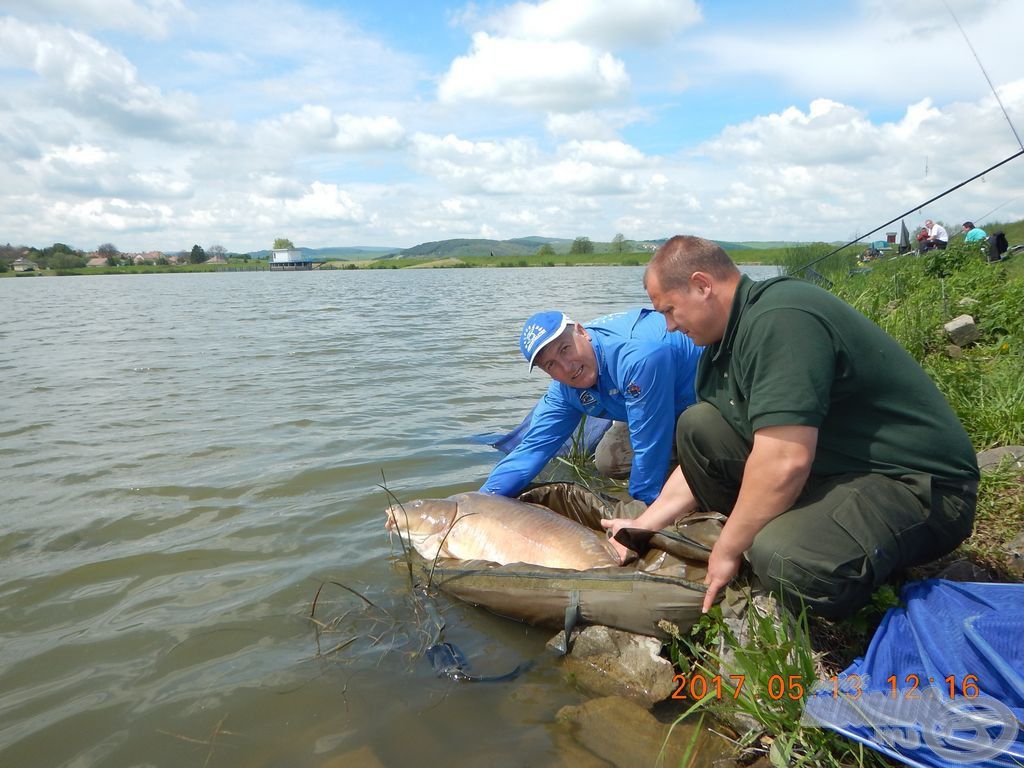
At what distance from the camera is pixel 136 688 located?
10.8 ft

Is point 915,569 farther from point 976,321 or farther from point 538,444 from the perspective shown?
point 976,321

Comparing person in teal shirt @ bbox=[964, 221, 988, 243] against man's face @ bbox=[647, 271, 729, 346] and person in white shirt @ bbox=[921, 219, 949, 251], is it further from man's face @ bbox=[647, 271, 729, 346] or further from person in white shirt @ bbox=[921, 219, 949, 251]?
man's face @ bbox=[647, 271, 729, 346]

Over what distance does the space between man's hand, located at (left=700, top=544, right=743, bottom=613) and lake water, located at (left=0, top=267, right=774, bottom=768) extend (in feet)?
2.46

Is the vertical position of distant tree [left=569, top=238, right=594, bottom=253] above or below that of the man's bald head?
above

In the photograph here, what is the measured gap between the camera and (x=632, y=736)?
108 inches

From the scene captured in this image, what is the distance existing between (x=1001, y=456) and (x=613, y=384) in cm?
217

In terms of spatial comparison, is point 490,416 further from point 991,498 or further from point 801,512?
point 801,512

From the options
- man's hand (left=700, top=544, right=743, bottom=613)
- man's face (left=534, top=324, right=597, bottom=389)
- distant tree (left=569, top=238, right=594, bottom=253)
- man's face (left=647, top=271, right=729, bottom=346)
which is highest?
distant tree (left=569, top=238, right=594, bottom=253)

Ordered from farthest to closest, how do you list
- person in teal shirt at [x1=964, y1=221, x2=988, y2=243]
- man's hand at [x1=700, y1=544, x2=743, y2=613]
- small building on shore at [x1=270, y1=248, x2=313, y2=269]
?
1. small building on shore at [x1=270, y1=248, x2=313, y2=269]
2. person in teal shirt at [x1=964, y1=221, x2=988, y2=243]
3. man's hand at [x1=700, y1=544, x2=743, y2=613]

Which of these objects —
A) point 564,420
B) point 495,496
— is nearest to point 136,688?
point 495,496

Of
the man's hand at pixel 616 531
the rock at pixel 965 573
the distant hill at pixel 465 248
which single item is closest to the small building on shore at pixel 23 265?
the distant hill at pixel 465 248

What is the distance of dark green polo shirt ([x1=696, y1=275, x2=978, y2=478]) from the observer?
94.0 inches

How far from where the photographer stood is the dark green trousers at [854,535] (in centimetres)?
243

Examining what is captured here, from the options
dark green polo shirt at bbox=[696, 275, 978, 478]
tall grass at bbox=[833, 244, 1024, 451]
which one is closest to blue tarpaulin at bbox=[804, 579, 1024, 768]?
dark green polo shirt at bbox=[696, 275, 978, 478]
